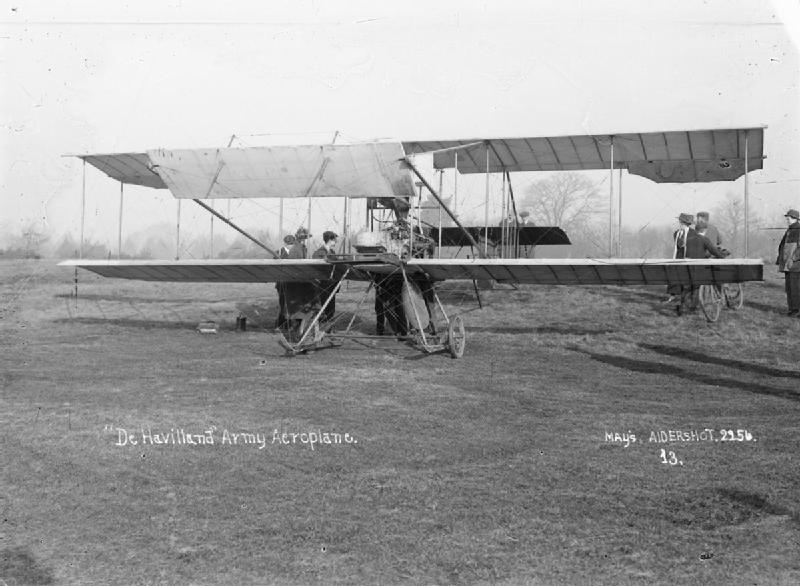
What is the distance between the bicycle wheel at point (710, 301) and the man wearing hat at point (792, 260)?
118 cm

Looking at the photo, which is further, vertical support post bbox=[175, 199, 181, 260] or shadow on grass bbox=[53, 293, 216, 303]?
shadow on grass bbox=[53, 293, 216, 303]

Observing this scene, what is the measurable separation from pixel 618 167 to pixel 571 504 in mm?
9972

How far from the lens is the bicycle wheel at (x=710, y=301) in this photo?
13695 mm

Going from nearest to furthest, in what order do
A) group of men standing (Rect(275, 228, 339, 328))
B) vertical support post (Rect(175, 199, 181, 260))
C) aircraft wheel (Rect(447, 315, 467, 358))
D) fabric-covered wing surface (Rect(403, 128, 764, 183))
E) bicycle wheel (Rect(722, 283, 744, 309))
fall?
aircraft wheel (Rect(447, 315, 467, 358)) < fabric-covered wing surface (Rect(403, 128, 764, 183)) < vertical support post (Rect(175, 199, 181, 260)) < group of men standing (Rect(275, 228, 339, 328)) < bicycle wheel (Rect(722, 283, 744, 309))

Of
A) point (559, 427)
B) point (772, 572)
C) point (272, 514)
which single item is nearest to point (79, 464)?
point (272, 514)

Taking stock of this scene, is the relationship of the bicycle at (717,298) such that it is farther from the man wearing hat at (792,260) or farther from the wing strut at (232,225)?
the wing strut at (232,225)

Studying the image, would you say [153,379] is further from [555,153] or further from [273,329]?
[555,153]

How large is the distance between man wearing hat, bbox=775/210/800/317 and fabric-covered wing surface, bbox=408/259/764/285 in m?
3.04

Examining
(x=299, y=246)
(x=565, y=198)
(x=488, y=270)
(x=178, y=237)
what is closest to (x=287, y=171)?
(x=299, y=246)

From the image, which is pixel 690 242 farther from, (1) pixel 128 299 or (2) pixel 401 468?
(1) pixel 128 299

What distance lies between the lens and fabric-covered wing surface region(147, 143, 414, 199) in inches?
429

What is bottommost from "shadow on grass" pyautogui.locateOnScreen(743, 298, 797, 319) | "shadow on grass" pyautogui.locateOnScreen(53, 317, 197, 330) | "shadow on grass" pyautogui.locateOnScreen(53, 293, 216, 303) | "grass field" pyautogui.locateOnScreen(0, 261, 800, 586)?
"grass field" pyautogui.locateOnScreen(0, 261, 800, 586)

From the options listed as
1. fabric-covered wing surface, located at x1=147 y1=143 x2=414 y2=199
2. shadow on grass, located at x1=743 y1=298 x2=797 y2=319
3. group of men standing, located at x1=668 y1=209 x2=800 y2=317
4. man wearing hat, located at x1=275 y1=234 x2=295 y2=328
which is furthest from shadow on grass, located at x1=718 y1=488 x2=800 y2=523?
man wearing hat, located at x1=275 y1=234 x2=295 y2=328

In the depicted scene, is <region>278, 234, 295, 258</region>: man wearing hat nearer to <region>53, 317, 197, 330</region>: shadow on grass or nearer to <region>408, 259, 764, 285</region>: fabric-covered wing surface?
<region>53, 317, 197, 330</region>: shadow on grass
